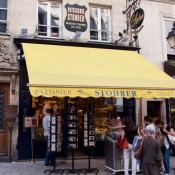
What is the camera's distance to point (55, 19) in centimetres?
1127

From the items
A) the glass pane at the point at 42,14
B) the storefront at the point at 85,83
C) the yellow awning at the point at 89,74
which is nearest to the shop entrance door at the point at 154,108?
the storefront at the point at 85,83

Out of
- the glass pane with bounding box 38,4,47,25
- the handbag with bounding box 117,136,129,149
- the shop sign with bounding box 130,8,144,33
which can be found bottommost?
the handbag with bounding box 117,136,129,149

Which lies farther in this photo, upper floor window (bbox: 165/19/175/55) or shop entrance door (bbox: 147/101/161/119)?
upper floor window (bbox: 165/19/175/55)

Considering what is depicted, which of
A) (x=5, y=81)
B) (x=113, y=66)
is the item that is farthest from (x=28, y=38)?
(x=113, y=66)

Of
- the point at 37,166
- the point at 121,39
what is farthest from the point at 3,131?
the point at 121,39

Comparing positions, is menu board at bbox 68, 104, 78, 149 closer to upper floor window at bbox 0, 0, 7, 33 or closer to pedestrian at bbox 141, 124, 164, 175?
pedestrian at bbox 141, 124, 164, 175

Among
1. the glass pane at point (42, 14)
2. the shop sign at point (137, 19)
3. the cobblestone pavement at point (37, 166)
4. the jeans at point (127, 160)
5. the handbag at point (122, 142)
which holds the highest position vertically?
the glass pane at point (42, 14)

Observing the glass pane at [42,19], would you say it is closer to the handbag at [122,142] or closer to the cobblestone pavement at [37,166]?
the cobblestone pavement at [37,166]

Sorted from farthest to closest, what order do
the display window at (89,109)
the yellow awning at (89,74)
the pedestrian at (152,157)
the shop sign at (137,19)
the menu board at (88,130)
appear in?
1. the display window at (89,109)
2. the shop sign at (137,19)
3. the menu board at (88,130)
4. the yellow awning at (89,74)
5. the pedestrian at (152,157)

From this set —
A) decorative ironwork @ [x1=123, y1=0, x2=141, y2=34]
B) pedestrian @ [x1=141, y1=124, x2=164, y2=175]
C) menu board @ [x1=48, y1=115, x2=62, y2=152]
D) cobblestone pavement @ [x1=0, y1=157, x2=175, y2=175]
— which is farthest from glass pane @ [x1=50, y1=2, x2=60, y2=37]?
pedestrian @ [x1=141, y1=124, x2=164, y2=175]

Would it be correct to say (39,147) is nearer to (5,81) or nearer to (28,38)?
(5,81)

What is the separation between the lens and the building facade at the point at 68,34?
10133 millimetres

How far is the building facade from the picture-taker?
10133 millimetres

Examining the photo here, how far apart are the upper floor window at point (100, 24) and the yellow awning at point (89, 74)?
1.32m
